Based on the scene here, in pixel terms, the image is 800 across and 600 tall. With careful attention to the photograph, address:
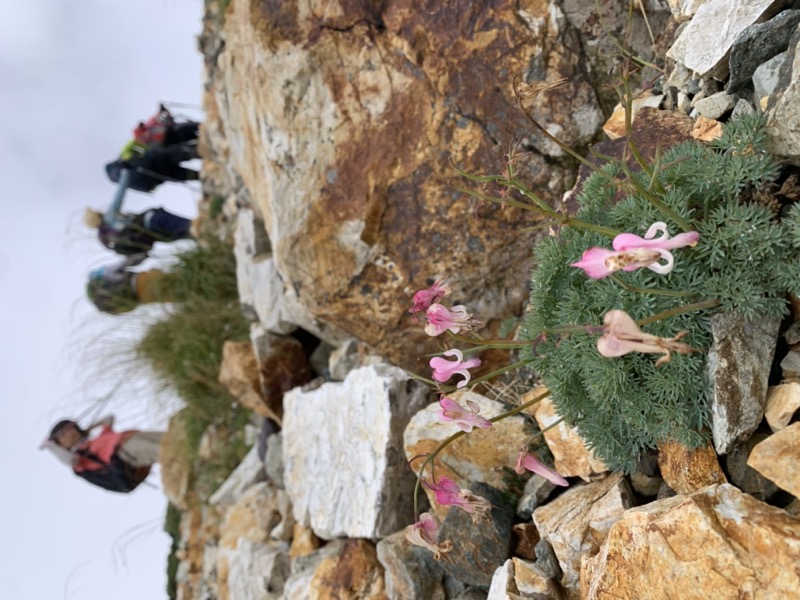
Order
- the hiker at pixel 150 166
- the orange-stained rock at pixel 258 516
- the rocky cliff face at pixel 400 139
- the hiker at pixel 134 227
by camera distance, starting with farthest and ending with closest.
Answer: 1. the hiker at pixel 150 166
2. the hiker at pixel 134 227
3. the orange-stained rock at pixel 258 516
4. the rocky cliff face at pixel 400 139

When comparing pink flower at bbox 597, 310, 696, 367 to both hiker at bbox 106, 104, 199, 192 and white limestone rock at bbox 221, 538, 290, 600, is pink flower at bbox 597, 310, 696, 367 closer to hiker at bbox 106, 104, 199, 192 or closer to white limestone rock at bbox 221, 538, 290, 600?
white limestone rock at bbox 221, 538, 290, 600

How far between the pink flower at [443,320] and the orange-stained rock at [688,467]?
57 cm

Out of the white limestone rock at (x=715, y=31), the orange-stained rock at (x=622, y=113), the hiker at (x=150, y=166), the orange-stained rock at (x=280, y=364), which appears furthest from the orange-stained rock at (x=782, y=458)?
the hiker at (x=150, y=166)

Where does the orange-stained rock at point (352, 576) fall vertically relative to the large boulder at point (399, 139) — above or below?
below

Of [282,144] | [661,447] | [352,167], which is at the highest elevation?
[282,144]

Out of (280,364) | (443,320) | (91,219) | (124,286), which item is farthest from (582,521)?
(91,219)

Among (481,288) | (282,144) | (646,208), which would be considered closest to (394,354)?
(481,288)

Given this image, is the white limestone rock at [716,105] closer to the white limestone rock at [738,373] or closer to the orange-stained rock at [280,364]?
the white limestone rock at [738,373]

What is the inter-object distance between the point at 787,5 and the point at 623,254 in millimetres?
959

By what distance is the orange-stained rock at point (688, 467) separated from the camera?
5.06 ft

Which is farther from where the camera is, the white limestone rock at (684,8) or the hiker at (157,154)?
the hiker at (157,154)

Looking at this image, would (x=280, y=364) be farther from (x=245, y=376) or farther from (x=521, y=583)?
(x=521, y=583)

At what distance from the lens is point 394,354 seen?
2842 millimetres

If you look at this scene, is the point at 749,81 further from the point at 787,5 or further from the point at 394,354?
the point at 394,354
